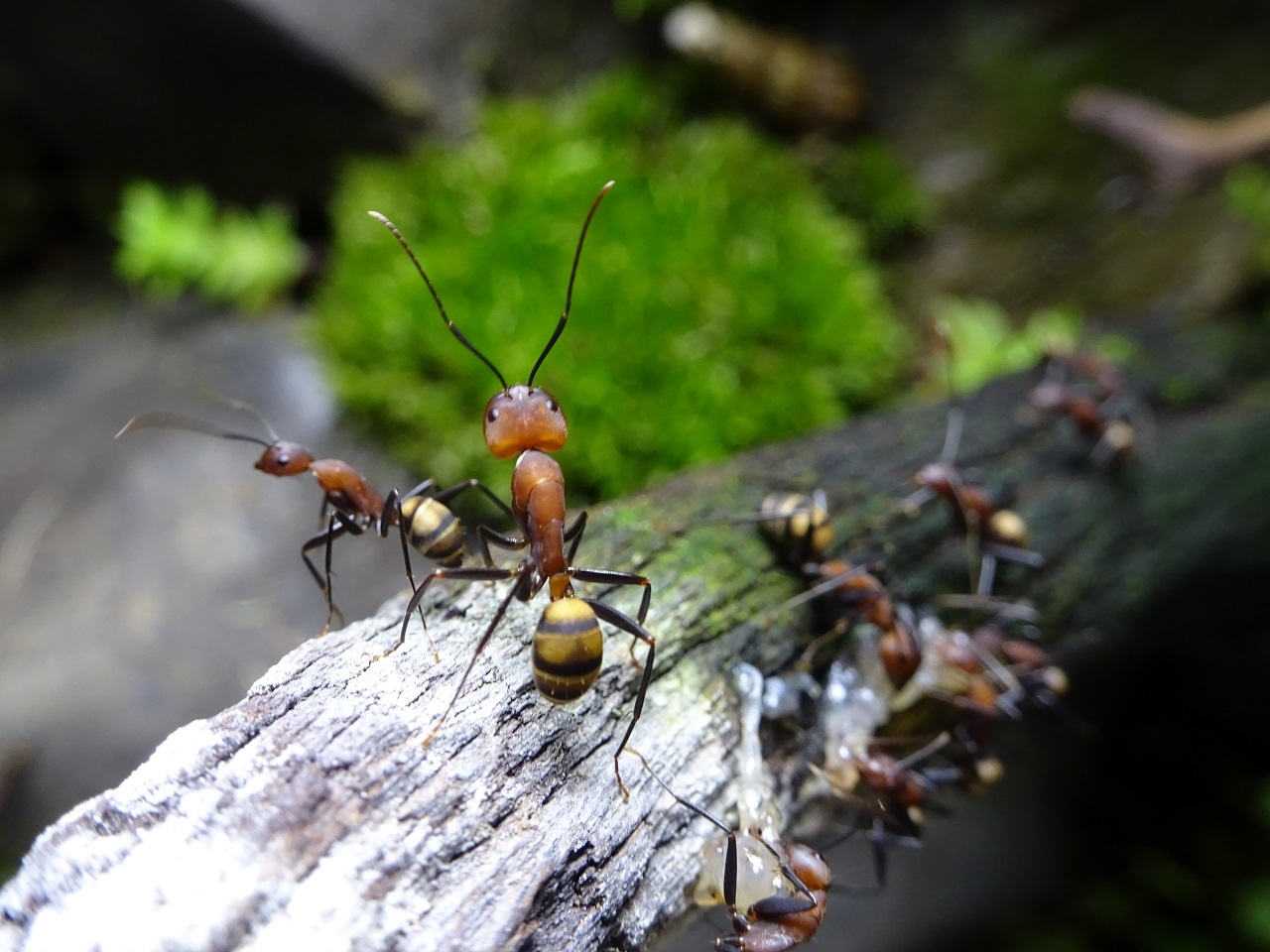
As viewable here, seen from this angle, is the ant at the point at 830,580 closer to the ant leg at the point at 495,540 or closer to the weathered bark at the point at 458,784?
the weathered bark at the point at 458,784

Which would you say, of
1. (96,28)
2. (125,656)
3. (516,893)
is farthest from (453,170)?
(516,893)

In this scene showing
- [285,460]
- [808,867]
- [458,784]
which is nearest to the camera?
[458,784]

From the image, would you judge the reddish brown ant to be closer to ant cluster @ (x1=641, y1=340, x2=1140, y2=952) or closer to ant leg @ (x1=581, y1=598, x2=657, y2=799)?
ant cluster @ (x1=641, y1=340, x2=1140, y2=952)

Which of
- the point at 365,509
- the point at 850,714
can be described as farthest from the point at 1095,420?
the point at 365,509

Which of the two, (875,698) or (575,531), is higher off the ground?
(575,531)

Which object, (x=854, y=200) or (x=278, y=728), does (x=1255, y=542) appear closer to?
(x=854, y=200)

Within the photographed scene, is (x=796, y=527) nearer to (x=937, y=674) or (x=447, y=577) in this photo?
(x=937, y=674)

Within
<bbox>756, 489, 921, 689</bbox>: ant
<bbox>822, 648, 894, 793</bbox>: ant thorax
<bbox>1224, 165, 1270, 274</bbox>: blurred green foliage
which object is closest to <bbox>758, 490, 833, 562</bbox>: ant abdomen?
<bbox>756, 489, 921, 689</bbox>: ant
